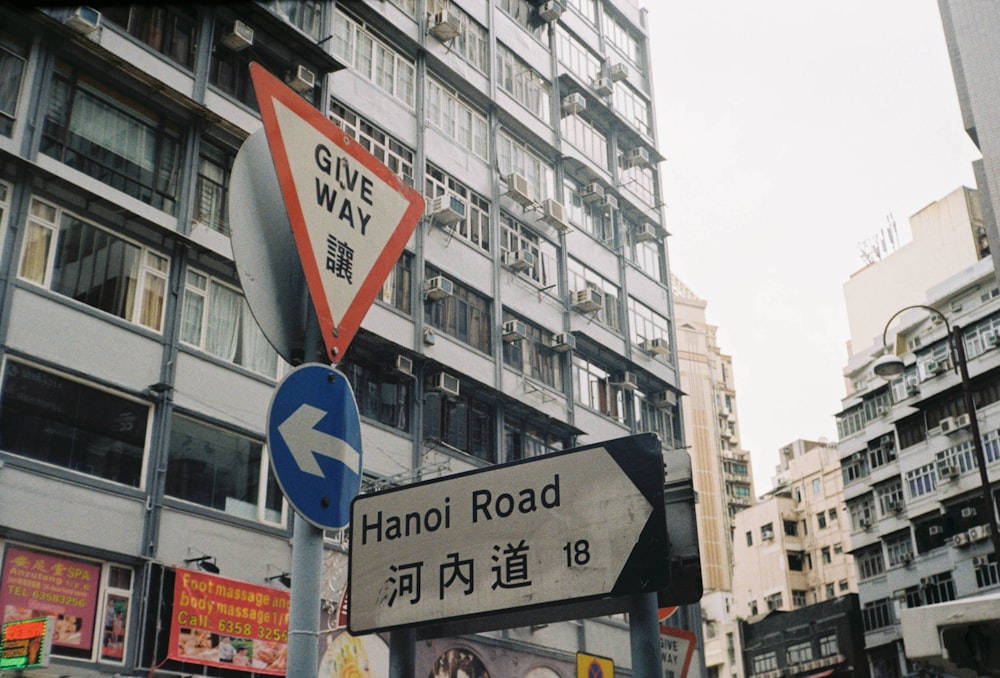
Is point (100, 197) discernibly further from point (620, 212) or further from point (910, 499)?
point (910, 499)

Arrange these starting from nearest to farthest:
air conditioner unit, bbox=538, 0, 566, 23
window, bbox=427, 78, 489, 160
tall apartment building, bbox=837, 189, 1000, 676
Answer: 1. window, bbox=427, 78, 489, 160
2. air conditioner unit, bbox=538, 0, 566, 23
3. tall apartment building, bbox=837, 189, 1000, 676

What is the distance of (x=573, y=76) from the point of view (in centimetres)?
3369

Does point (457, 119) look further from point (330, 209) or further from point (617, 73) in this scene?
point (330, 209)

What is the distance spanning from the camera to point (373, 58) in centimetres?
2573

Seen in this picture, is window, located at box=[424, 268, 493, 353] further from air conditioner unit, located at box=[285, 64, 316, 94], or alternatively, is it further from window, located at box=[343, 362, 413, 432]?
air conditioner unit, located at box=[285, 64, 316, 94]

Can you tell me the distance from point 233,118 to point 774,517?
55.7 meters

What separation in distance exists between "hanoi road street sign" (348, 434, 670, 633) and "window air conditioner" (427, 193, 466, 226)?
22.3 m

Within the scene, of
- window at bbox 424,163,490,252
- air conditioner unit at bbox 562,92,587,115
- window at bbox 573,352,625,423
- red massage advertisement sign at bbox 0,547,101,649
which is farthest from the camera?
air conditioner unit at bbox 562,92,587,115

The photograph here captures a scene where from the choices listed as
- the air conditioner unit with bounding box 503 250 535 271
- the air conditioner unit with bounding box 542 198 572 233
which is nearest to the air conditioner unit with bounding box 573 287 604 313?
the air conditioner unit with bounding box 542 198 572 233

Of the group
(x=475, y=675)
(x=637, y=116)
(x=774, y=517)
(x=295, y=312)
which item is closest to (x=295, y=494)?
(x=295, y=312)

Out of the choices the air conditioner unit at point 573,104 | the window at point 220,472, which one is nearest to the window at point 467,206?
the air conditioner unit at point 573,104

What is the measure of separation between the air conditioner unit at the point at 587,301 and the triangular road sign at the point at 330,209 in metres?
26.4

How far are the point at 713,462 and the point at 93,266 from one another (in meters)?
63.0

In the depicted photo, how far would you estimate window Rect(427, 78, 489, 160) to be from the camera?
27469mm
